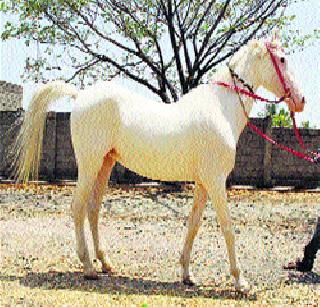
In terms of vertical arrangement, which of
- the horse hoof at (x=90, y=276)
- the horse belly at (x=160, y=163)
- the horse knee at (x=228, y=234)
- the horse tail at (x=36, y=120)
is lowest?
the horse hoof at (x=90, y=276)

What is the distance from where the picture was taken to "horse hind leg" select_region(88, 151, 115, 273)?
5.15m

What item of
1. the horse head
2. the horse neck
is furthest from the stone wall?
the horse head

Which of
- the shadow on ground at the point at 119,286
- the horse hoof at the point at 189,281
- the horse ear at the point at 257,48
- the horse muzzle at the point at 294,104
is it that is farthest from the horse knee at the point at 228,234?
the horse ear at the point at 257,48

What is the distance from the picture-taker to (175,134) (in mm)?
4609

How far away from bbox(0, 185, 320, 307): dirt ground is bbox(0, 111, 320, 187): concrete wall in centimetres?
420

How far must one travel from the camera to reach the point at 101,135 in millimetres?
4758

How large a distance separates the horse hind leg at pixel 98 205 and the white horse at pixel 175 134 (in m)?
0.23

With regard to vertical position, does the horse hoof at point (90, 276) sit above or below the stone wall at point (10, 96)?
below

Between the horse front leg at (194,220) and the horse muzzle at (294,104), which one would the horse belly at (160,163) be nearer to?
the horse front leg at (194,220)

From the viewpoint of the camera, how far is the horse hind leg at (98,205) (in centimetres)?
515

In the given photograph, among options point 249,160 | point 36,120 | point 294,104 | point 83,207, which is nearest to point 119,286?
point 83,207

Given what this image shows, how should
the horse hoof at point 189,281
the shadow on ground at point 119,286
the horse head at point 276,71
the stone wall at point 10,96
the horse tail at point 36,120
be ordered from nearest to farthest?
1. the shadow on ground at point 119,286
2. the horse head at point 276,71
3. the horse hoof at point 189,281
4. the horse tail at point 36,120
5. the stone wall at point 10,96

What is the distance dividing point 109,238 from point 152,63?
363 inches

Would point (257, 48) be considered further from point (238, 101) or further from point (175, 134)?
point (175, 134)
